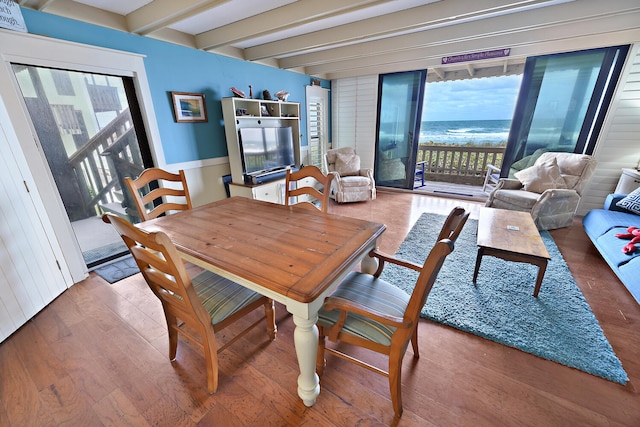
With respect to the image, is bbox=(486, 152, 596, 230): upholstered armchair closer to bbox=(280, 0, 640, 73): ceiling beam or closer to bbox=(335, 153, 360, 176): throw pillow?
bbox=(280, 0, 640, 73): ceiling beam

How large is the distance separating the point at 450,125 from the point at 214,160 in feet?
34.5

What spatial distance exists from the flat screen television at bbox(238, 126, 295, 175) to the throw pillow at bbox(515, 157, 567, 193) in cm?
348

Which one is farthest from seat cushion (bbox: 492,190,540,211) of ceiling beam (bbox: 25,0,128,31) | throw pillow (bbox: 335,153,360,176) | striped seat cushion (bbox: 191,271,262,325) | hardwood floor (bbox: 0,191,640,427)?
ceiling beam (bbox: 25,0,128,31)

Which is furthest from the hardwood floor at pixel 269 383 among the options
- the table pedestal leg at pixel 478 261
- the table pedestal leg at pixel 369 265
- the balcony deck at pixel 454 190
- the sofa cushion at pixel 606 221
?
the balcony deck at pixel 454 190

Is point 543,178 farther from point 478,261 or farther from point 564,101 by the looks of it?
point 478,261

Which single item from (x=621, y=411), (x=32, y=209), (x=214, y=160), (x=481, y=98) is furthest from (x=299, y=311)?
(x=481, y=98)

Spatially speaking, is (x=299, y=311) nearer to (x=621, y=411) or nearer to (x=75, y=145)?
(x=621, y=411)

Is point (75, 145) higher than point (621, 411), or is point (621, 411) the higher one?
point (75, 145)

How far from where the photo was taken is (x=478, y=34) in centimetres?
268

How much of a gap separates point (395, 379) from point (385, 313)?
10.8 inches

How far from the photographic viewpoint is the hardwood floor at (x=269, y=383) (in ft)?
3.85

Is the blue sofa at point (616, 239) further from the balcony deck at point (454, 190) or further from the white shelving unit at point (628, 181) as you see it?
the balcony deck at point (454, 190)

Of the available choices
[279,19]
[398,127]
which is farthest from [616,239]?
[279,19]

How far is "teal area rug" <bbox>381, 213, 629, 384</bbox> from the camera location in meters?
1.47
